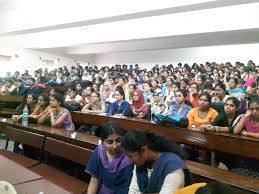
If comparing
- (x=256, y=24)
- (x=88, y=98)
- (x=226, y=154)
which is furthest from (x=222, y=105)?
(x=256, y=24)

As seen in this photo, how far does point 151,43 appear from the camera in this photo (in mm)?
11828

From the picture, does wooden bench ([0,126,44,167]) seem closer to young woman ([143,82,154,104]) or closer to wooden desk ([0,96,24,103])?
wooden desk ([0,96,24,103])

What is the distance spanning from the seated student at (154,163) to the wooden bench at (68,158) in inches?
36.9

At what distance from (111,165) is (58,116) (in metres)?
2.20

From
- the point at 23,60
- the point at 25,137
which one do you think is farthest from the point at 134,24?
the point at 25,137

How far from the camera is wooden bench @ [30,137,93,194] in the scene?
282 cm

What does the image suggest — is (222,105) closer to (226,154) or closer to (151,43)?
(226,154)

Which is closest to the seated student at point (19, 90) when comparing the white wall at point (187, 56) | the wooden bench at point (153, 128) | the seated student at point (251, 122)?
the wooden bench at point (153, 128)

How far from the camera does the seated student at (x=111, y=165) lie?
2.30 metres

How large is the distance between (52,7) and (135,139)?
1010 centimetres

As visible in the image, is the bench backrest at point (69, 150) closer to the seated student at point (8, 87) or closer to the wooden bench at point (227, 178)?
the wooden bench at point (227, 178)

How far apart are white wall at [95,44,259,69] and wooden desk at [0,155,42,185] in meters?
9.23

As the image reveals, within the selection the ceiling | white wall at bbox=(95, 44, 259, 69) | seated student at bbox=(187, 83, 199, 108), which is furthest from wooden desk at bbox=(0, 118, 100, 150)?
white wall at bbox=(95, 44, 259, 69)

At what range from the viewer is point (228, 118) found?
379 cm
